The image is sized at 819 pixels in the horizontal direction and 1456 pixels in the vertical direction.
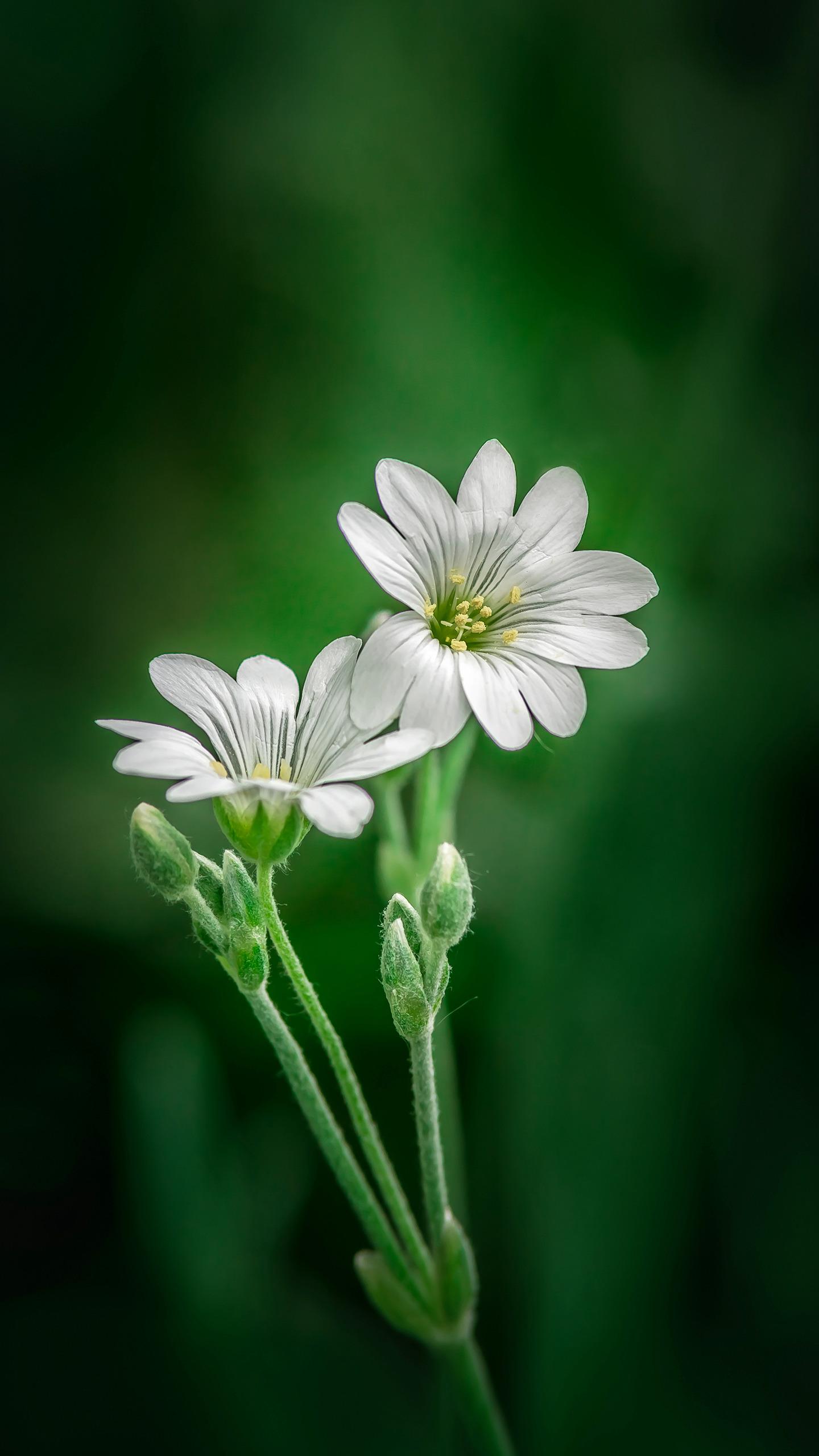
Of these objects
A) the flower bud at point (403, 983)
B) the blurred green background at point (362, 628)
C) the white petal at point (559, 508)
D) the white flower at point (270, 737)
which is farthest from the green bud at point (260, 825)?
the blurred green background at point (362, 628)

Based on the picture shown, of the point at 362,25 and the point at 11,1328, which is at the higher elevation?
the point at 362,25

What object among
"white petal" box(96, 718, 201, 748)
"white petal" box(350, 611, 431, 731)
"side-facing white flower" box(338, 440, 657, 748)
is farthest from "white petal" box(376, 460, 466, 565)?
"white petal" box(96, 718, 201, 748)

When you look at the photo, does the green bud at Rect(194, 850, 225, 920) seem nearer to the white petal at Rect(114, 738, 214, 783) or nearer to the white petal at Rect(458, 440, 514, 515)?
the white petal at Rect(114, 738, 214, 783)

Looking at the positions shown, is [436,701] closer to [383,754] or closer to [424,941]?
[383,754]

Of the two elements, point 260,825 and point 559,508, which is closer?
point 260,825

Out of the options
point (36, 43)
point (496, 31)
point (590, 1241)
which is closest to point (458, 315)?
point (496, 31)

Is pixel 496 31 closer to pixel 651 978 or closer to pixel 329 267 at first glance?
pixel 329 267

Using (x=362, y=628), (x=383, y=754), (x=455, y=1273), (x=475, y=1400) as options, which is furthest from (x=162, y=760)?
(x=362, y=628)
